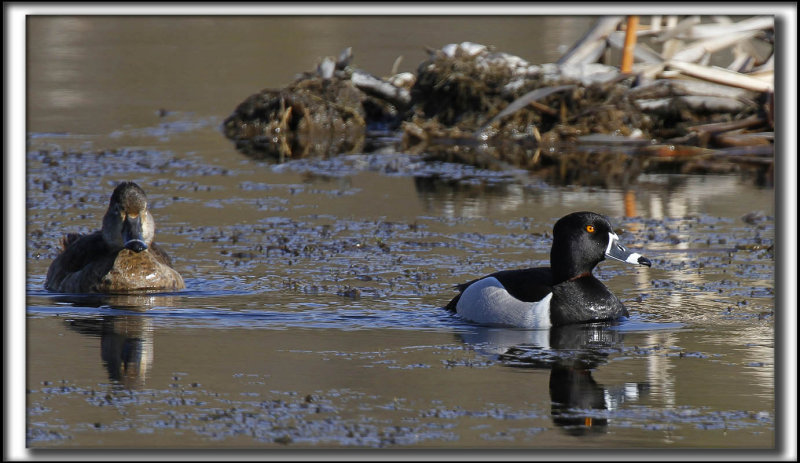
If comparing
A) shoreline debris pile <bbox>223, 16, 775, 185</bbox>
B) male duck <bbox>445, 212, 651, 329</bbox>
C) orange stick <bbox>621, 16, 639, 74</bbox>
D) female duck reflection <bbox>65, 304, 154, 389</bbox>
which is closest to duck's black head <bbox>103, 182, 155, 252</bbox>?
female duck reflection <bbox>65, 304, 154, 389</bbox>

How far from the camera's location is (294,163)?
1688cm

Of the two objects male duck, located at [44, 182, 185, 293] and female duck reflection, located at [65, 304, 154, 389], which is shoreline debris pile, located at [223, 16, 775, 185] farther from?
female duck reflection, located at [65, 304, 154, 389]

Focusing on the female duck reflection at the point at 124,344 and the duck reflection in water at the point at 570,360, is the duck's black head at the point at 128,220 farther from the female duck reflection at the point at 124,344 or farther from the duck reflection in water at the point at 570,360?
the duck reflection in water at the point at 570,360

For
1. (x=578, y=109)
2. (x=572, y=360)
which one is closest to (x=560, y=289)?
(x=572, y=360)

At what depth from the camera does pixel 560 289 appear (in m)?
9.95

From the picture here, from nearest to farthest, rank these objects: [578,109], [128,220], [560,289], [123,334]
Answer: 1. [123,334]
2. [560,289]
3. [128,220]
4. [578,109]

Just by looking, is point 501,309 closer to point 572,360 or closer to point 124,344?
point 572,360

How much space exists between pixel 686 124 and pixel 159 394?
39.5ft

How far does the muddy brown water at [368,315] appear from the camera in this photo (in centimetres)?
725

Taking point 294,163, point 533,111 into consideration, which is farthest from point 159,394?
point 533,111

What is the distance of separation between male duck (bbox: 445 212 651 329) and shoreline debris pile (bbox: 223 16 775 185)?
6.54 meters

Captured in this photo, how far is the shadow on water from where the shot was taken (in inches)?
295

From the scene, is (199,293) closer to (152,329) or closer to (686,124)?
(152,329)

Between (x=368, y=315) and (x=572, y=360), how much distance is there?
73.1 inches
